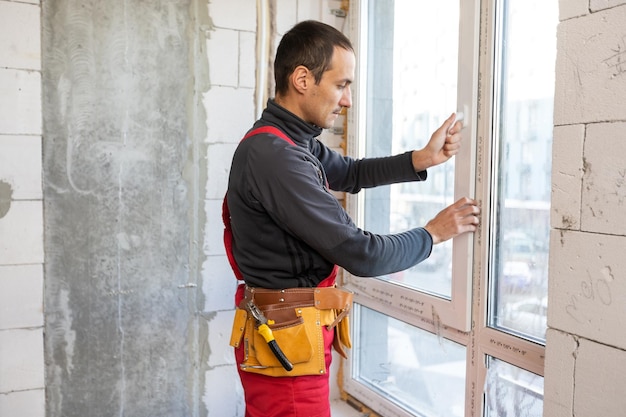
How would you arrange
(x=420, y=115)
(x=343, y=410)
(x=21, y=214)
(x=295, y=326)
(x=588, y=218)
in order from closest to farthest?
(x=588, y=218) → (x=295, y=326) → (x=21, y=214) → (x=420, y=115) → (x=343, y=410)

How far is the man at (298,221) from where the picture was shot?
1.48 meters

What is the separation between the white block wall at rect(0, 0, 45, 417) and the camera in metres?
2.08

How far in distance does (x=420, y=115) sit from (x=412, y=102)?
9 cm

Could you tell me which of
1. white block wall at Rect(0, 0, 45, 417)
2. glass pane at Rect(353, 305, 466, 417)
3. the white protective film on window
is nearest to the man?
the white protective film on window

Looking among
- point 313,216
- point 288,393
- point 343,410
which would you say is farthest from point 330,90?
point 343,410

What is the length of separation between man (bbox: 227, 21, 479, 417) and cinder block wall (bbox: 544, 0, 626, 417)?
41 centimetres

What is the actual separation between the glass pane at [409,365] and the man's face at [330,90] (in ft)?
3.37

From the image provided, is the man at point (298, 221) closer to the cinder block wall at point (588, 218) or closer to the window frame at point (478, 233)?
the window frame at point (478, 233)

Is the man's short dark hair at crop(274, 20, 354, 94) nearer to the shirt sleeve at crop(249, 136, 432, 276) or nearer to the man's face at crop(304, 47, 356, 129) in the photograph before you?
the man's face at crop(304, 47, 356, 129)

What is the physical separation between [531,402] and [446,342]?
42 centimetres

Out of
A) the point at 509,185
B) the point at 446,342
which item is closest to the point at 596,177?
the point at 509,185

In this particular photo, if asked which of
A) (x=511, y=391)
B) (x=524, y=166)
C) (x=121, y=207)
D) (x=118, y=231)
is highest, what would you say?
(x=524, y=166)

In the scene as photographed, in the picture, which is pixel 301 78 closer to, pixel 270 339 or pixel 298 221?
pixel 298 221

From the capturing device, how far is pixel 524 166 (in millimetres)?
1721
